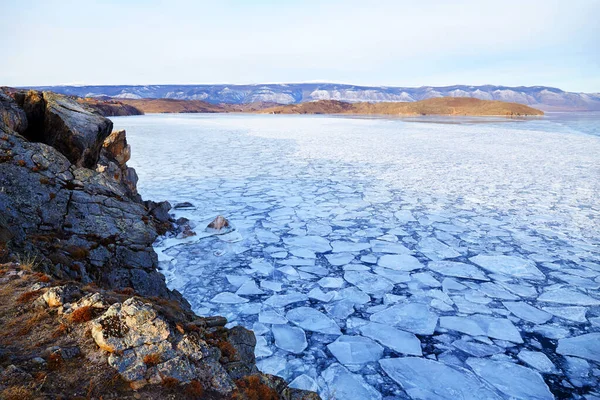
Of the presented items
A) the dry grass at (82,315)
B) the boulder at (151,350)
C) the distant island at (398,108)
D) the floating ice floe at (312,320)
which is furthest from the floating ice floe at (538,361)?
the distant island at (398,108)

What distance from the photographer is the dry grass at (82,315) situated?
1856 mm

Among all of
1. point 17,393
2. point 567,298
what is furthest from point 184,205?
point 567,298

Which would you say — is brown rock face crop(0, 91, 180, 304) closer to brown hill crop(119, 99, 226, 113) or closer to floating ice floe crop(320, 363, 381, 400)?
floating ice floe crop(320, 363, 381, 400)

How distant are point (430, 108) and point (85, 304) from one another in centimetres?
6576

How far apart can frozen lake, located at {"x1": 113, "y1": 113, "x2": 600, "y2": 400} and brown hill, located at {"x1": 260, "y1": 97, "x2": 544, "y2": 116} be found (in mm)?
53898

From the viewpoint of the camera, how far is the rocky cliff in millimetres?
1584

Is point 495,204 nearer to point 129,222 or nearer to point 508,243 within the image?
point 508,243

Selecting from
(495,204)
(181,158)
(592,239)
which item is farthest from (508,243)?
(181,158)

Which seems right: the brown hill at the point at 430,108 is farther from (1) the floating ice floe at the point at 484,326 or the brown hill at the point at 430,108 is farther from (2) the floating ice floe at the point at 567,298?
(1) the floating ice floe at the point at 484,326

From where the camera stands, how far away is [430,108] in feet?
202

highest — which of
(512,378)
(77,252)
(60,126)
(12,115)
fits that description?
(12,115)

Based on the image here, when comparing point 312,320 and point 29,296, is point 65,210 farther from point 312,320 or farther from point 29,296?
point 312,320

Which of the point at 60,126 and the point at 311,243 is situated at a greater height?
the point at 60,126

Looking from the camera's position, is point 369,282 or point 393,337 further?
point 369,282
